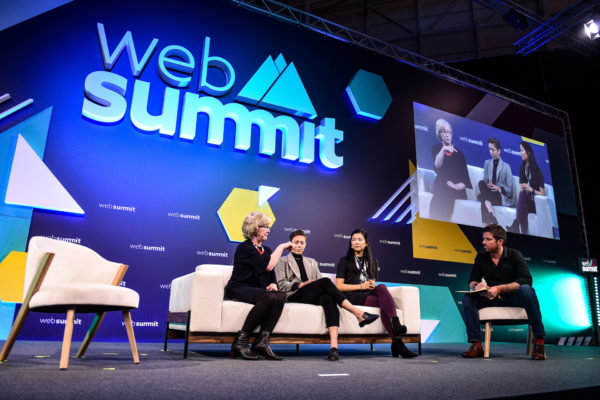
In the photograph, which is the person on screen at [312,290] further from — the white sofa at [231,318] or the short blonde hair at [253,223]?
the short blonde hair at [253,223]

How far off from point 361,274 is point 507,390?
1794 mm

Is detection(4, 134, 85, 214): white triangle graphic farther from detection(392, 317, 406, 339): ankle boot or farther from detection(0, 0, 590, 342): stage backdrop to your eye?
detection(392, 317, 406, 339): ankle boot

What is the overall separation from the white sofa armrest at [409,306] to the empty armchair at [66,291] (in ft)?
6.41

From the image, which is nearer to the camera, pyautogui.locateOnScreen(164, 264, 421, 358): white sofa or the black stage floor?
the black stage floor

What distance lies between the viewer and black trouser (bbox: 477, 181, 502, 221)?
6115 millimetres

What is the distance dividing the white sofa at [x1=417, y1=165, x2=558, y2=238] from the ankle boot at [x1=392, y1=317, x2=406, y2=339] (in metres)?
2.81

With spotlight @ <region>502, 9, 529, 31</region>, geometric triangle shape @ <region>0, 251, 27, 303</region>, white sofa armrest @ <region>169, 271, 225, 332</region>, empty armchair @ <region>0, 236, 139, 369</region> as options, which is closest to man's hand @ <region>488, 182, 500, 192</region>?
spotlight @ <region>502, 9, 529, 31</region>

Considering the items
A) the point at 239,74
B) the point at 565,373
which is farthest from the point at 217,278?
the point at 239,74

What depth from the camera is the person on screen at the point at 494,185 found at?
6148 millimetres

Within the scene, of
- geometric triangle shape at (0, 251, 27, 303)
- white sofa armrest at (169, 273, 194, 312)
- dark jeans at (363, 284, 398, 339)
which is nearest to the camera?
white sofa armrest at (169, 273, 194, 312)

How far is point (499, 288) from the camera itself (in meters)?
3.16

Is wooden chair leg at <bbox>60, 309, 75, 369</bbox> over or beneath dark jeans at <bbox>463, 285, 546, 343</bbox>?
beneath

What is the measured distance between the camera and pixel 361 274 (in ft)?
11.1

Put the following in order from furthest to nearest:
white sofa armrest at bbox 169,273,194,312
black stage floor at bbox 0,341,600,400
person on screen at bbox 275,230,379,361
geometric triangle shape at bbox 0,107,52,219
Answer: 1. geometric triangle shape at bbox 0,107,52,219
2. person on screen at bbox 275,230,379,361
3. white sofa armrest at bbox 169,273,194,312
4. black stage floor at bbox 0,341,600,400
